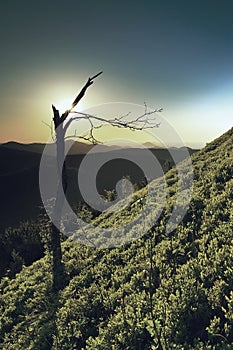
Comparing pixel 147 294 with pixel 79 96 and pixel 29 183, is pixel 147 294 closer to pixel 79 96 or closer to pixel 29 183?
pixel 79 96

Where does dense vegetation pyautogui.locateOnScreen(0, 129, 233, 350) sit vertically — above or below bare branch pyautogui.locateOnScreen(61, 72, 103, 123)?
below

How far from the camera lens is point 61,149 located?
16.9m

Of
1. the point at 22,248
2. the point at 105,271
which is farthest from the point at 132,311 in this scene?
Answer: the point at 22,248

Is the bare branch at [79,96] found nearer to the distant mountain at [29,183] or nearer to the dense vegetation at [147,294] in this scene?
the dense vegetation at [147,294]

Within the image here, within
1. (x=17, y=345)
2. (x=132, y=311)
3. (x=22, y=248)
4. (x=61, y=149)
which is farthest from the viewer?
(x=22, y=248)

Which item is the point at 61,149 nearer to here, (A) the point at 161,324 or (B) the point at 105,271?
(B) the point at 105,271

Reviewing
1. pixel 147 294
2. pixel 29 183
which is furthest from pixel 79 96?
pixel 29 183

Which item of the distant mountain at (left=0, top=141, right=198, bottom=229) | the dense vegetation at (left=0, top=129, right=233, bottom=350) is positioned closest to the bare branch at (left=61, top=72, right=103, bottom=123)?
the dense vegetation at (left=0, top=129, right=233, bottom=350)

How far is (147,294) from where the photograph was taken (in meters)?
8.16

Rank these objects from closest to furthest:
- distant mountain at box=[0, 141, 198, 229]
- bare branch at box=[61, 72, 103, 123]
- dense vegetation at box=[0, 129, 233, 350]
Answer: dense vegetation at box=[0, 129, 233, 350], bare branch at box=[61, 72, 103, 123], distant mountain at box=[0, 141, 198, 229]

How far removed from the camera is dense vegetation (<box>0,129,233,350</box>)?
6.47 m

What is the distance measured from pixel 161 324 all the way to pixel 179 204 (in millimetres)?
6584

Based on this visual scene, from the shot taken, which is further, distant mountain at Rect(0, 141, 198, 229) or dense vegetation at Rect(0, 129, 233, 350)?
distant mountain at Rect(0, 141, 198, 229)

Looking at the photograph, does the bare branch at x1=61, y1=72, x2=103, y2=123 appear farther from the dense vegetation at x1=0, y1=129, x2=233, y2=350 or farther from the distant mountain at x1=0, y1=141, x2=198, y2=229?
the distant mountain at x1=0, y1=141, x2=198, y2=229
